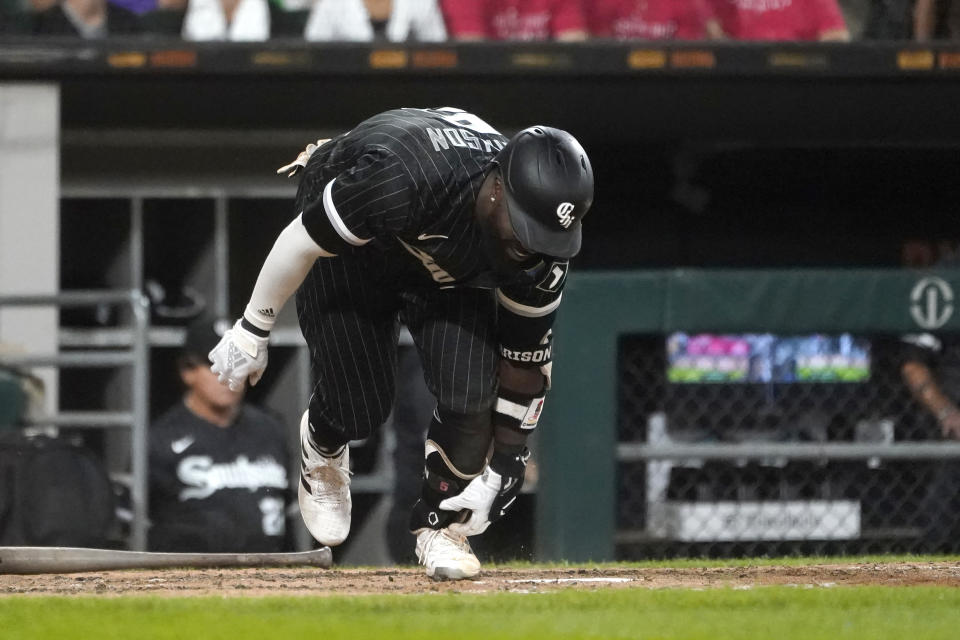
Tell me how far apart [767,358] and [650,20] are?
2.32 m

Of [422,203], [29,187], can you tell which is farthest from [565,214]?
[29,187]

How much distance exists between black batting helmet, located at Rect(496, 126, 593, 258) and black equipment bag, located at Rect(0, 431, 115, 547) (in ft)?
9.81

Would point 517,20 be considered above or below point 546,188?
above

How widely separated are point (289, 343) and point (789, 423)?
3208 millimetres

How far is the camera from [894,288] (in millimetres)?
7270

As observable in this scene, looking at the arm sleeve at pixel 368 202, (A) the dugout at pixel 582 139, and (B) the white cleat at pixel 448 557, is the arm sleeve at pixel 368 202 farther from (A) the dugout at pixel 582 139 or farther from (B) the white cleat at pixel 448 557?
(A) the dugout at pixel 582 139

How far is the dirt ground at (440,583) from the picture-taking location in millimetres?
4773

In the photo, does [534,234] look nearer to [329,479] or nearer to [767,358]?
[329,479]

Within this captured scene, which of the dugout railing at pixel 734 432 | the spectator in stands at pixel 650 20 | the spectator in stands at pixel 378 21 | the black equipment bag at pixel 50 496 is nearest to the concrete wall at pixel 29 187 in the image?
the spectator in stands at pixel 378 21

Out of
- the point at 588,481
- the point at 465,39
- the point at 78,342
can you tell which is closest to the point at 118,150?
the point at 78,342

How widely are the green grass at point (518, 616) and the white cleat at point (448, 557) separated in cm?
46

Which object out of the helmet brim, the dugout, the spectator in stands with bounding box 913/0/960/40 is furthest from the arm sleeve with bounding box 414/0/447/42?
the helmet brim

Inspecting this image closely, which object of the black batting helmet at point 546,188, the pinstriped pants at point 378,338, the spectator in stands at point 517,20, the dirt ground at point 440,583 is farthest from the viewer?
the spectator in stands at point 517,20

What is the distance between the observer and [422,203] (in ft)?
14.8
